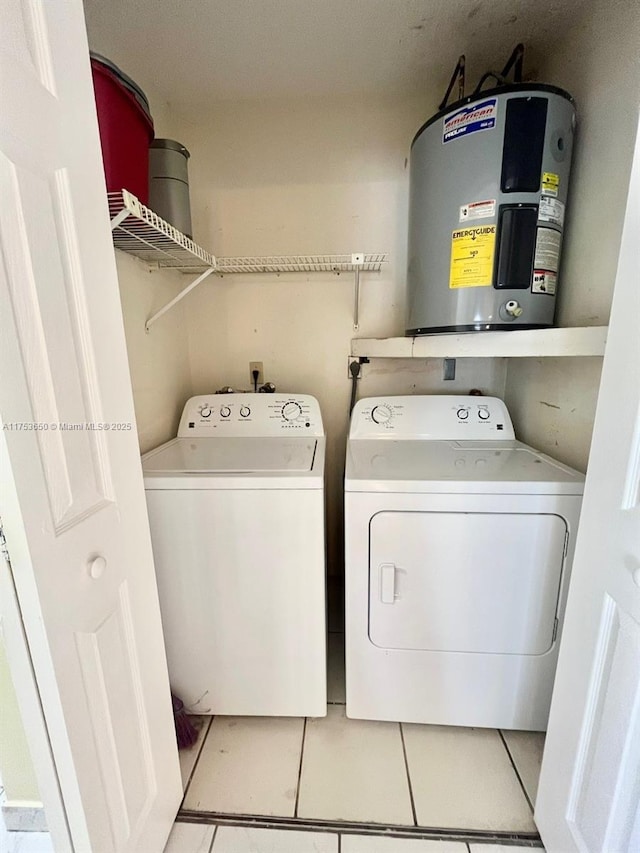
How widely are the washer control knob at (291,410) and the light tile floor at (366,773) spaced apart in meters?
1.20

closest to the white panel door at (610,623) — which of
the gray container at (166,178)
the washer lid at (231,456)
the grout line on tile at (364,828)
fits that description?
the grout line on tile at (364,828)

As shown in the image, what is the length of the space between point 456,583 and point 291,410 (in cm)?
98

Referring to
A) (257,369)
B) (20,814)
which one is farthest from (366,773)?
(257,369)

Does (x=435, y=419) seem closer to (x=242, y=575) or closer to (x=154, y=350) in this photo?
(x=242, y=575)

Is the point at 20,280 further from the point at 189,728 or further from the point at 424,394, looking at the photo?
the point at 424,394

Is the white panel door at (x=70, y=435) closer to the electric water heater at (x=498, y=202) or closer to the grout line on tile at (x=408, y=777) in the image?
the grout line on tile at (x=408, y=777)

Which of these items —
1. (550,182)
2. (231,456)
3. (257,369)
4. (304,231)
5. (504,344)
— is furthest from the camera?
(257,369)

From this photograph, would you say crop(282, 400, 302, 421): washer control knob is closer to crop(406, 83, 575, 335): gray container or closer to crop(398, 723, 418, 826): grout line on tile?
crop(406, 83, 575, 335): gray container

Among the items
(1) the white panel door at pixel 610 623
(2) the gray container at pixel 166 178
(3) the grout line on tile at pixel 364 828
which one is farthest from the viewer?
(2) the gray container at pixel 166 178

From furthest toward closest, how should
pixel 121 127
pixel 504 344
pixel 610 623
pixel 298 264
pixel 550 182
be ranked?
pixel 298 264
pixel 504 344
pixel 550 182
pixel 121 127
pixel 610 623

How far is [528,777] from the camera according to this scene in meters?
1.26

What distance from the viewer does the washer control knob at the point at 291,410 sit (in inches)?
69.4

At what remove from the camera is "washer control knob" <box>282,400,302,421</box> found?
176 centimetres

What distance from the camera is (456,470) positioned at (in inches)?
49.9
